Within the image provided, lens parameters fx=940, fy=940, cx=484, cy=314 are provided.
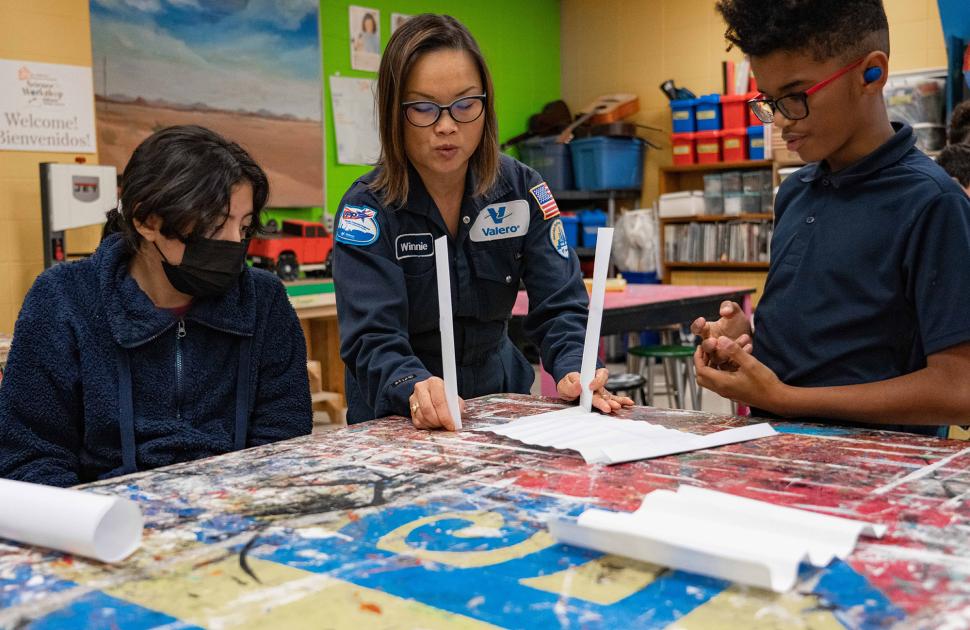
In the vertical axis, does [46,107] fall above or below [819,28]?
above

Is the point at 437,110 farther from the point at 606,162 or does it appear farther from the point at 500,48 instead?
the point at 500,48

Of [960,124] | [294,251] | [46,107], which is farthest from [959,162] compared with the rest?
[46,107]

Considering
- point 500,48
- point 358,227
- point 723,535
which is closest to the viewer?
point 723,535

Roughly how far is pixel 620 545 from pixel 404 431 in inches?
26.3

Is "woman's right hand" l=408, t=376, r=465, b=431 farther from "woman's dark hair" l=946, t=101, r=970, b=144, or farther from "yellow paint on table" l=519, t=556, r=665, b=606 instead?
"woman's dark hair" l=946, t=101, r=970, b=144

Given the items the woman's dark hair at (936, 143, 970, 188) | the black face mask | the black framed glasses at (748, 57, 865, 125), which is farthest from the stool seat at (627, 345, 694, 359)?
the black face mask

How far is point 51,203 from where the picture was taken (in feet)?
13.4

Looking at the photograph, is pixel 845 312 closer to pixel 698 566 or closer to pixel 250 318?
pixel 698 566

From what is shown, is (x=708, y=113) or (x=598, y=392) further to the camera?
(x=708, y=113)

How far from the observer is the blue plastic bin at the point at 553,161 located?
7051 millimetres

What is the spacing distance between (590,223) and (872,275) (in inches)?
223

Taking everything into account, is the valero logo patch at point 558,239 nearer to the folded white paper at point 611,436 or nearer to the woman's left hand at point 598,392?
the woman's left hand at point 598,392

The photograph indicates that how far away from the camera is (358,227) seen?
1.70 m

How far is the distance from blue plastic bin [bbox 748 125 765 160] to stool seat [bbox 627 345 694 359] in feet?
8.31
